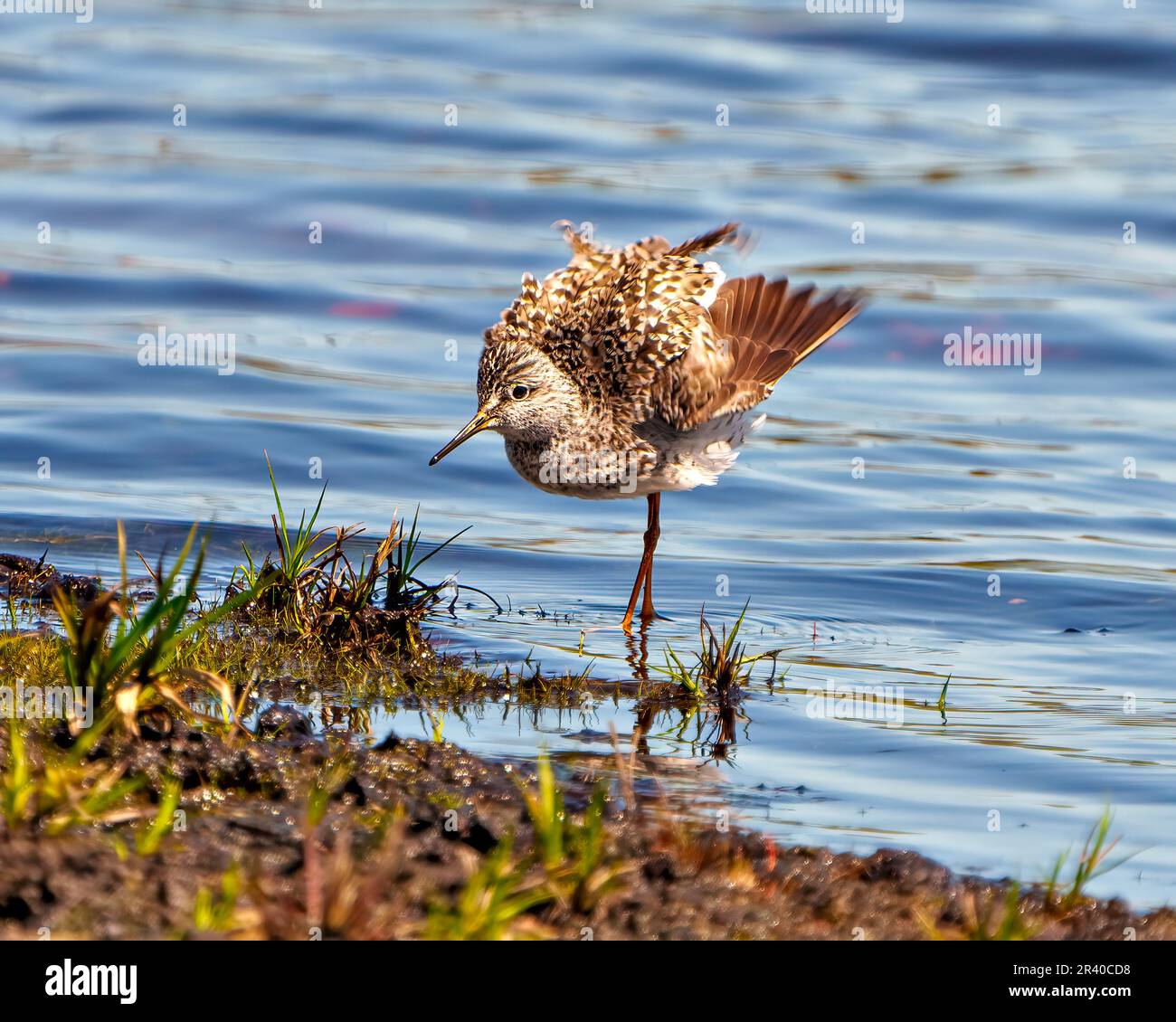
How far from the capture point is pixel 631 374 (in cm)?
873

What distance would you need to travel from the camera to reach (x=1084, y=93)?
64.2 feet

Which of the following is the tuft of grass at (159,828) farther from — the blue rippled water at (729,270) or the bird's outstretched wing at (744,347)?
the bird's outstretched wing at (744,347)

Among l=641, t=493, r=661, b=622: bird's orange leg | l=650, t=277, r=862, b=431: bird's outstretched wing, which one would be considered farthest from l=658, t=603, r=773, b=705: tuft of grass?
l=650, t=277, r=862, b=431: bird's outstretched wing

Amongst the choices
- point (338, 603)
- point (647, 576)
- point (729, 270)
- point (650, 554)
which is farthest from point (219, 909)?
point (729, 270)

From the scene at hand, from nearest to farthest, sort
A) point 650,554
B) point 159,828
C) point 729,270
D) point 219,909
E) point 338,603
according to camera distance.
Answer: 1. point 219,909
2. point 159,828
3. point 338,603
4. point 650,554
5. point 729,270

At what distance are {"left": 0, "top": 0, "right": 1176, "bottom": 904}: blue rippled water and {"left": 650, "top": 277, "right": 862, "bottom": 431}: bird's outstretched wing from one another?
3.07 feet

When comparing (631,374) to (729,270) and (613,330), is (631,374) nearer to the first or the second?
(613,330)

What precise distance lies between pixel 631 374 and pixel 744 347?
0.76m

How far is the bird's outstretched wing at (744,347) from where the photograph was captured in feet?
28.8

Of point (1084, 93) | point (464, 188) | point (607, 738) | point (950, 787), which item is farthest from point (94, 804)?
point (1084, 93)

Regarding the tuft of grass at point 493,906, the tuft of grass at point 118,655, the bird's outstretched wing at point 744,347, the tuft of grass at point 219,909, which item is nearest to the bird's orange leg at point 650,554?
the bird's outstretched wing at point 744,347

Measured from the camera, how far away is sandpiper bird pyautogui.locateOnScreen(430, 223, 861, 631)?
848 cm

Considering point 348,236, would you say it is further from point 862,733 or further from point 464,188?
point 862,733
